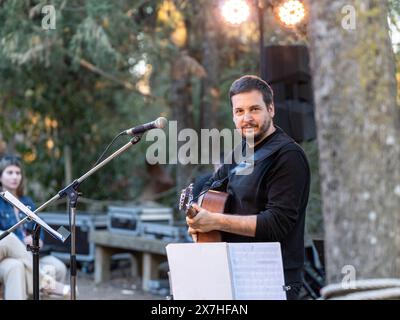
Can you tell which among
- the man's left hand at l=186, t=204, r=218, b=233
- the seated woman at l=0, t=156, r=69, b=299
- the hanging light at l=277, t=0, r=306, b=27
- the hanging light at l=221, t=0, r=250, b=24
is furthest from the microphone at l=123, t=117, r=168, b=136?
the hanging light at l=221, t=0, r=250, b=24

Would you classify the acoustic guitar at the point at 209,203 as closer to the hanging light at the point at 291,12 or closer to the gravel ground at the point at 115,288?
the hanging light at the point at 291,12

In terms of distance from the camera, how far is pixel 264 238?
3.39m

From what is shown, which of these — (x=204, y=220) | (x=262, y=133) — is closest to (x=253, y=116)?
(x=262, y=133)

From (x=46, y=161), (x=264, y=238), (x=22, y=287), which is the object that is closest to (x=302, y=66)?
(x=22, y=287)

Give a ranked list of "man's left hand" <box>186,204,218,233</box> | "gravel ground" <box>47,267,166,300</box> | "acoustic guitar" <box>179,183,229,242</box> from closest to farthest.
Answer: "man's left hand" <box>186,204,218,233</box> → "acoustic guitar" <box>179,183,229,242</box> → "gravel ground" <box>47,267,166,300</box>

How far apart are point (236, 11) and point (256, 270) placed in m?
4.17

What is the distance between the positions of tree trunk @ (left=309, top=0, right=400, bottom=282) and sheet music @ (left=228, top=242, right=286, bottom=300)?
2.10 feet

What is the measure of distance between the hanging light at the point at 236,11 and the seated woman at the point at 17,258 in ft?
7.65

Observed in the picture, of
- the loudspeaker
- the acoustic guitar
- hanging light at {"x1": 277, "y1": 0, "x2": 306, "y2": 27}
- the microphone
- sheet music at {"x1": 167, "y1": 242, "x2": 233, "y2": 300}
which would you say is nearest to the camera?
sheet music at {"x1": 167, "y1": 242, "x2": 233, "y2": 300}

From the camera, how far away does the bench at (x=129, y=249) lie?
8992 millimetres

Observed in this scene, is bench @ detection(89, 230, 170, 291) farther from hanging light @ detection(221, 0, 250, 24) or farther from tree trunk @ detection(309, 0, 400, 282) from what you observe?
tree trunk @ detection(309, 0, 400, 282)

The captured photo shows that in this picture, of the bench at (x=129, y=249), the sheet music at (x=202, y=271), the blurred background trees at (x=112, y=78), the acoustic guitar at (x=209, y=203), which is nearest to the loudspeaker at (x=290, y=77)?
the blurred background trees at (x=112, y=78)

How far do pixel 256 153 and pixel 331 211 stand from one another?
3.47 feet

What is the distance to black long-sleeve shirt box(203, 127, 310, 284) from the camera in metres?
3.37
